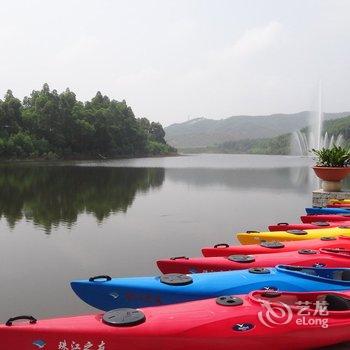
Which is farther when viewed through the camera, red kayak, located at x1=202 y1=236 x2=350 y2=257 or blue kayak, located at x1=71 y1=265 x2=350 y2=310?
red kayak, located at x1=202 y1=236 x2=350 y2=257

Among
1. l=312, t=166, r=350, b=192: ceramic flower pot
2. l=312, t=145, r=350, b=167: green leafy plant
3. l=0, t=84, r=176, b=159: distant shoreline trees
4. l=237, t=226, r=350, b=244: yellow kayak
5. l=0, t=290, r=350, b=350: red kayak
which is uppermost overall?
l=0, t=84, r=176, b=159: distant shoreline trees

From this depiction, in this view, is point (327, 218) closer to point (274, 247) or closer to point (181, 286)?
point (274, 247)

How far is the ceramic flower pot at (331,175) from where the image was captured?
10.7 m

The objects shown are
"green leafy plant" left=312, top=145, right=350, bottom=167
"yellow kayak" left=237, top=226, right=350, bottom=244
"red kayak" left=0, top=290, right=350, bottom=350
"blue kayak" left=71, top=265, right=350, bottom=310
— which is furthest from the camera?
"green leafy plant" left=312, top=145, right=350, bottom=167

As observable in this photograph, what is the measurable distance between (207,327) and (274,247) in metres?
2.90

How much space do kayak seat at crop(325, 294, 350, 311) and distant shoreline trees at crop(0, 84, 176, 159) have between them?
44.7 m

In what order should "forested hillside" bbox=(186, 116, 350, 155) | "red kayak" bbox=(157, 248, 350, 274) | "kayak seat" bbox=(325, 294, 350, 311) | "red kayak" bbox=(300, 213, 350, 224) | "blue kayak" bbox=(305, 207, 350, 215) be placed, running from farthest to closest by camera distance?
"forested hillside" bbox=(186, 116, 350, 155)
"blue kayak" bbox=(305, 207, 350, 215)
"red kayak" bbox=(300, 213, 350, 224)
"red kayak" bbox=(157, 248, 350, 274)
"kayak seat" bbox=(325, 294, 350, 311)

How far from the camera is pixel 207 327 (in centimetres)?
362

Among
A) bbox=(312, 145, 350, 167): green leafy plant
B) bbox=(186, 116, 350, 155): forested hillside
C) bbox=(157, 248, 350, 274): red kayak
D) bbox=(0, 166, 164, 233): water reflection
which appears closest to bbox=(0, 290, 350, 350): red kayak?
bbox=(157, 248, 350, 274): red kayak

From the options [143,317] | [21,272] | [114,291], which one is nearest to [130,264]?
[21,272]

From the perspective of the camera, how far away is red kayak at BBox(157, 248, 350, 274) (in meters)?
5.41

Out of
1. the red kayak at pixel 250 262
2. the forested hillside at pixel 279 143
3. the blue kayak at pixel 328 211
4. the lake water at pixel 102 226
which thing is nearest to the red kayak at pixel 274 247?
the red kayak at pixel 250 262

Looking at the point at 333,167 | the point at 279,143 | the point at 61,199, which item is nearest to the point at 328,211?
the point at 333,167

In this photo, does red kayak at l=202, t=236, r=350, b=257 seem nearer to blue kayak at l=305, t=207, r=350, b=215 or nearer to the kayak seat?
the kayak seat
